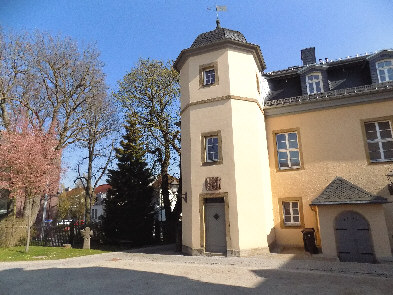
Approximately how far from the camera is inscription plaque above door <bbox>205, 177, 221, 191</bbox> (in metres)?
12.4

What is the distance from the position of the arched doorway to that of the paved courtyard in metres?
0.89

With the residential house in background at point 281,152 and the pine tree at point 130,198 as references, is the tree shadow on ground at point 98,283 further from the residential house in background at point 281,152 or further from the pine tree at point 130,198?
the pine tree at point 130,198

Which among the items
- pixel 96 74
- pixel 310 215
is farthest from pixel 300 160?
pixel 96 74

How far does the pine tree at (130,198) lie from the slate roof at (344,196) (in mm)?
11138

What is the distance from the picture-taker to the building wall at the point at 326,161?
1317 cm

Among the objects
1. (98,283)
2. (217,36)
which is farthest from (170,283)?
(217,36)

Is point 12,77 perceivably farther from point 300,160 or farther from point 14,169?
point 300,160

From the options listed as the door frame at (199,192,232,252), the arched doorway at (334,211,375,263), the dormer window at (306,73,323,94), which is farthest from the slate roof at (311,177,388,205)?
the dormer window at (306,73,323,94)

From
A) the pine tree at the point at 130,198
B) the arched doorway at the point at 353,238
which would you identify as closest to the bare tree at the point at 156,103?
the pine tree at the point at 130,198

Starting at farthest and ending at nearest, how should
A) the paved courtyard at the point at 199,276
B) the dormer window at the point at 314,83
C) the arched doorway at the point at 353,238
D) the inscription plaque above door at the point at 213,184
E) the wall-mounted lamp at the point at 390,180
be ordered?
the dormer window at the point at 314,83 < the inscription plaque above door at the point at 213,184 < the wall-mounted lamp at the point at 390,180 < the arched doorway at the point at 353,238 < the paved courtyard at the point at 199,276

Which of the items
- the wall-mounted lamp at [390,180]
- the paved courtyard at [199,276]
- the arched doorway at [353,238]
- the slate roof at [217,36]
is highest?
the slate roof at [217,36]

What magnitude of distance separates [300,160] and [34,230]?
18311 millimetres

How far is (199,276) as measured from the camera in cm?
852

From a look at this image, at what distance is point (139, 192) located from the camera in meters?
18.3
